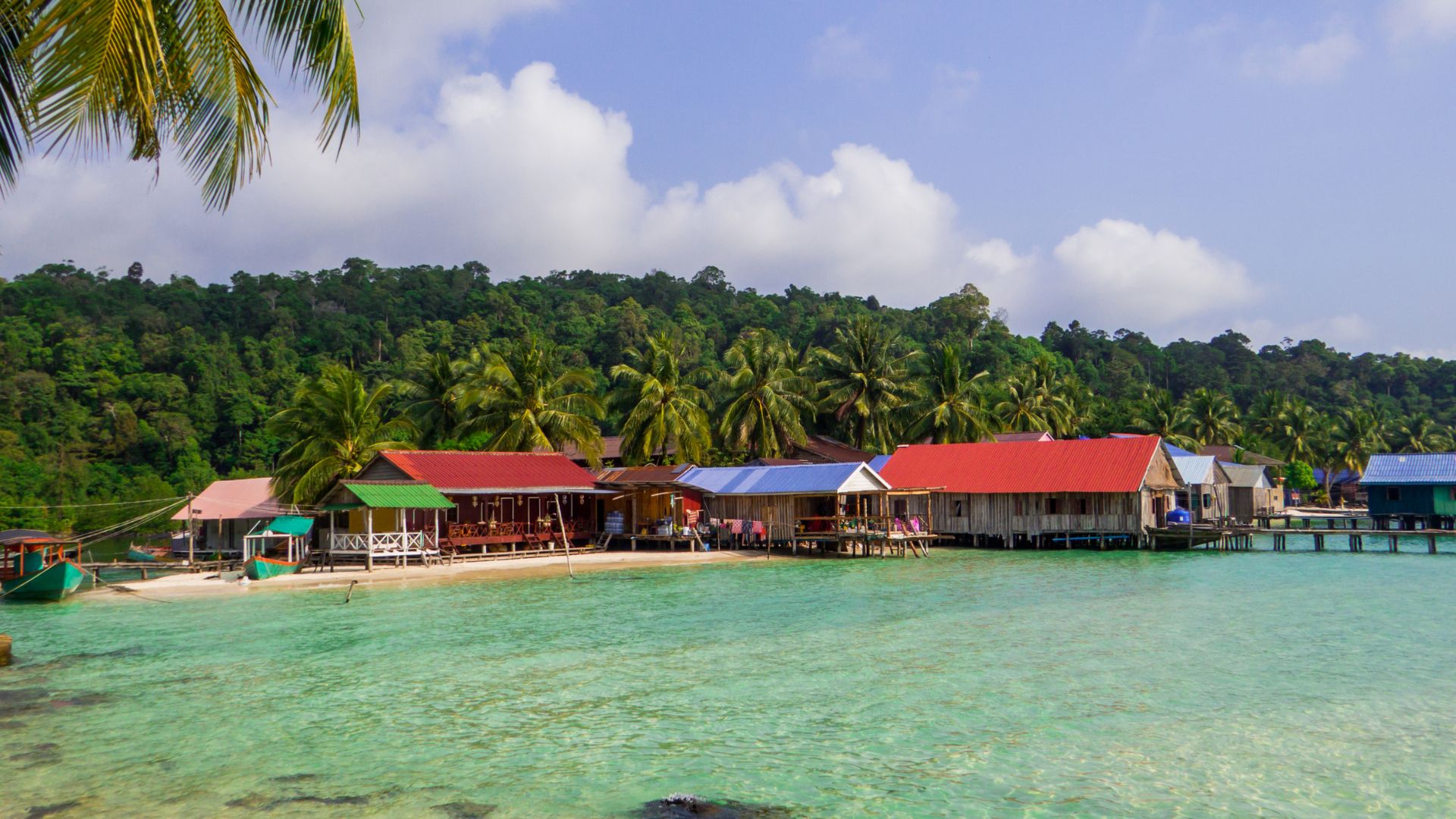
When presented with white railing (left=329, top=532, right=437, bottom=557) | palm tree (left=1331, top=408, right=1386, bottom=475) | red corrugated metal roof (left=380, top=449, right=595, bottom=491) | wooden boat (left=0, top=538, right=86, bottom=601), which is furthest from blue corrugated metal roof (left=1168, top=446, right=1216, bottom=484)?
wooden boat (left=0, top=538, right=86, bottom=601)

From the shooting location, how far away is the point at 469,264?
101375 mm

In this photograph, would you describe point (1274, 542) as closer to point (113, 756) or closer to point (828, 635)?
point (828, 635)

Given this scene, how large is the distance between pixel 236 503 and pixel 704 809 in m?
33.4

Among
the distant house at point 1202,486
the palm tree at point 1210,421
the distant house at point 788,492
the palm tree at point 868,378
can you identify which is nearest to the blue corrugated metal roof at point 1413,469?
the distant house at point 1202,486

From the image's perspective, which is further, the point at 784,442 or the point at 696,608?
the point at 784,442

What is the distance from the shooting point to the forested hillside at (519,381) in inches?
1703

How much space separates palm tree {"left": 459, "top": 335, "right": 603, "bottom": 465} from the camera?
133ft

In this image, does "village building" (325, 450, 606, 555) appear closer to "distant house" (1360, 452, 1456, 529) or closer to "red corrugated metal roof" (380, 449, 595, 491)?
"red corrugated metal roof" (380, 449, 595, 491)

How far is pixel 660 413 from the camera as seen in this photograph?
142 ft

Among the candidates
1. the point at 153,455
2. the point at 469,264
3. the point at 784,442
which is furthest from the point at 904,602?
the point at 469,264

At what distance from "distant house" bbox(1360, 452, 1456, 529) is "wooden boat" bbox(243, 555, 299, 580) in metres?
41.7

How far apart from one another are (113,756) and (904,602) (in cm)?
1583

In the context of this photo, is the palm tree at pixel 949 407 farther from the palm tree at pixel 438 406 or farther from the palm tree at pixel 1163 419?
the palm tree at pixel 438 406

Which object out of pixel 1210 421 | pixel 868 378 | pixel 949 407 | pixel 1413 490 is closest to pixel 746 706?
pixel 868 378
